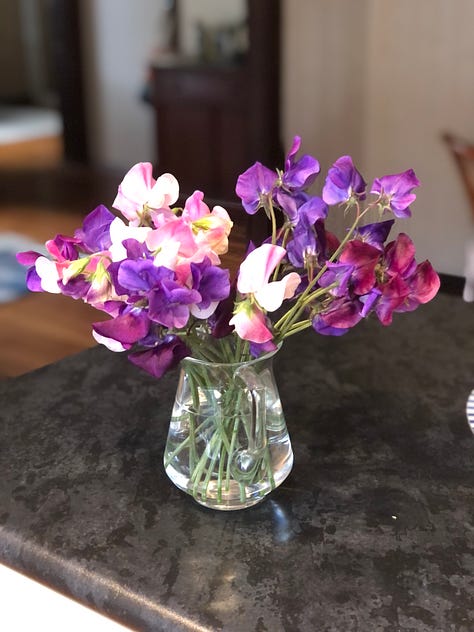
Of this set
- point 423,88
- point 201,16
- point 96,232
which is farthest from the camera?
point 201,16

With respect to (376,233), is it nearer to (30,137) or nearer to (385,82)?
(385,82)

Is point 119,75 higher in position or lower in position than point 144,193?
lower

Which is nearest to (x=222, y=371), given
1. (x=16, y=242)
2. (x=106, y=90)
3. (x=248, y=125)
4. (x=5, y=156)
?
(x=248, y=125)

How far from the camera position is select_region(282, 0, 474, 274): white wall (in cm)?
295

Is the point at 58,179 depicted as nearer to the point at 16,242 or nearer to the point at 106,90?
the point at 106,90

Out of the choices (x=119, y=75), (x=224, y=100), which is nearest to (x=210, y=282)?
(x=224, y=100)

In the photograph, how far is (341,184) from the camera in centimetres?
66

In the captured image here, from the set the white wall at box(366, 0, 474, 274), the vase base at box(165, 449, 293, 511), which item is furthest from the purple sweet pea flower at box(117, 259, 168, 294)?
the white wall at box(366, 0, 474, 274)

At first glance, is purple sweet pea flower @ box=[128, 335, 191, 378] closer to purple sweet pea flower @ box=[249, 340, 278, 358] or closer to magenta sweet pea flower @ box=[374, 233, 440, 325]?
purple sweet pea flower @ box=[249, 340, 278, 358]

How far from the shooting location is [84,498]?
76 cm

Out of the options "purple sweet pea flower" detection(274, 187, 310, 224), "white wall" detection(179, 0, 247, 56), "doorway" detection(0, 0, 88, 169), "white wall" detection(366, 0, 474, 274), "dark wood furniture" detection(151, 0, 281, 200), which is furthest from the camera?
"doorway" detection(0, 0, 88, 169)

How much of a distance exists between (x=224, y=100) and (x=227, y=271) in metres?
3.05

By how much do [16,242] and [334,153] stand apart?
62.0 inches

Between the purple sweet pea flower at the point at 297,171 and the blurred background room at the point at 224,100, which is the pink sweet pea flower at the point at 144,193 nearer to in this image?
the purple sweet pea flower at the point at 297,171
